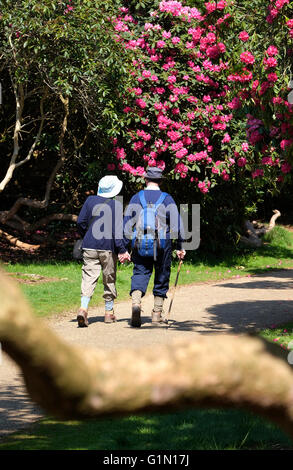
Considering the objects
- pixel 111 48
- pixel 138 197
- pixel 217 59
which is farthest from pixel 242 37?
pixel 111 48

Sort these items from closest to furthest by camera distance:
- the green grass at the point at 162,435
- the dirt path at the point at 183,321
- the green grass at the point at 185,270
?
the green grass at the point at 162,435
the dirt path at the point at 183,321
the green grass at the point at 185,270

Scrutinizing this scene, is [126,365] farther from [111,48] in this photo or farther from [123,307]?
[111,48]

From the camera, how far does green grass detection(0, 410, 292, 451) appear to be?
4594 millimetres

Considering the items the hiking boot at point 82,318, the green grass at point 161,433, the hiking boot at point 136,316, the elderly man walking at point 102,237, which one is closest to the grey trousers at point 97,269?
the elderly man walking at point 102,237

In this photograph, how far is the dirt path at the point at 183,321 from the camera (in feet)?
20.4

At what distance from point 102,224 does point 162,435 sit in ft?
15.5

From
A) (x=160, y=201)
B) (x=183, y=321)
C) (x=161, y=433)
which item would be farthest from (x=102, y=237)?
(x=161, y=433)

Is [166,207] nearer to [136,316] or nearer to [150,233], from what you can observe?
[150,233]

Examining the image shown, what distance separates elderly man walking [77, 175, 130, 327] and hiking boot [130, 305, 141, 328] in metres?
0.43

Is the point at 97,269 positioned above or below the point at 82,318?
above

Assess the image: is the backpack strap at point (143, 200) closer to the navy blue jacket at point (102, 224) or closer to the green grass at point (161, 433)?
the navy blue jacket at point (102, 224)

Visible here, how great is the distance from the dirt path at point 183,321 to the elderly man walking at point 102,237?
559mm

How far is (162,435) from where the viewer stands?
4855mm
